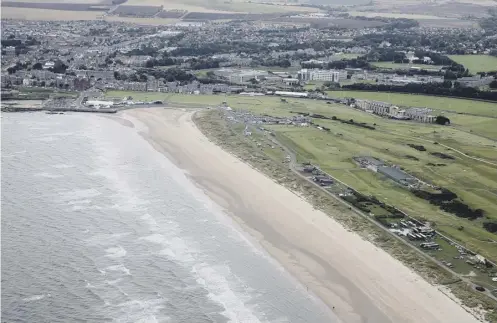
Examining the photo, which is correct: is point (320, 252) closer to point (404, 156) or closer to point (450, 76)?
point (404, 156)

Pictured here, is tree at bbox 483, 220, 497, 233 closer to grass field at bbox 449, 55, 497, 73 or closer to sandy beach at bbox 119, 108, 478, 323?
sandy beach at bbox 119, 108, 478, 323

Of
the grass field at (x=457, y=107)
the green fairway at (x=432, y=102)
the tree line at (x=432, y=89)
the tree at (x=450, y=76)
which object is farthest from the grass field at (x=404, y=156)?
the tree at (x=450, y=76)

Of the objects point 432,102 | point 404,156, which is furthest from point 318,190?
point 432,102

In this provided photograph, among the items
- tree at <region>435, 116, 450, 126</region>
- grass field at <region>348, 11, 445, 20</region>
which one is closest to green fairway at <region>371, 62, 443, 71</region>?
tree at <region>435, 116, 450, 126</region>

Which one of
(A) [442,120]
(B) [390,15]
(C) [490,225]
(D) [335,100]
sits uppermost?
(B) [390,15]

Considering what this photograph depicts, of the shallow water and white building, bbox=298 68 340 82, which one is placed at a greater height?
the shallow water

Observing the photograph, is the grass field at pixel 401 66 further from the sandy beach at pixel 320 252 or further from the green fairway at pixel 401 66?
the sandy beach at pixel 320 252
